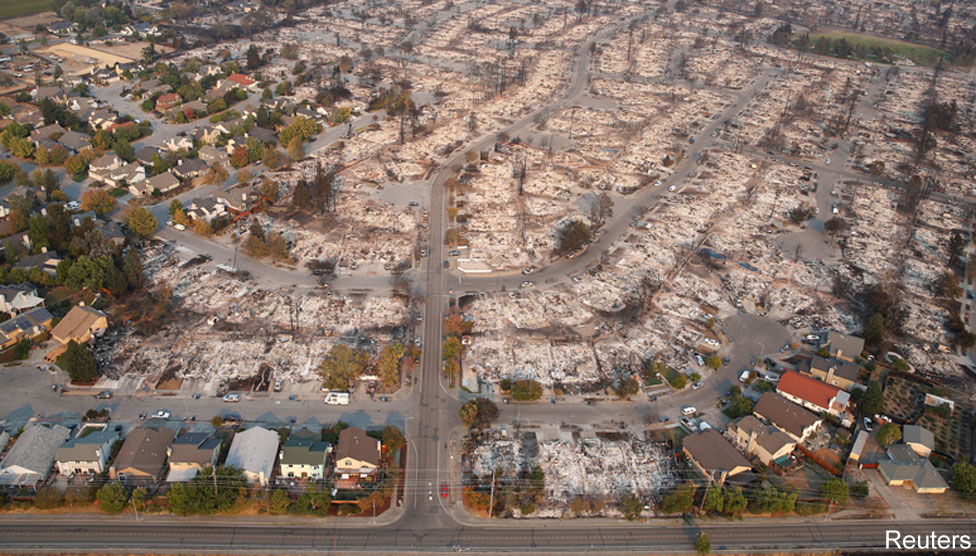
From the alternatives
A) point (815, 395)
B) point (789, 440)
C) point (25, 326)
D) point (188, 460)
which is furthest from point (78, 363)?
point (815, 395)

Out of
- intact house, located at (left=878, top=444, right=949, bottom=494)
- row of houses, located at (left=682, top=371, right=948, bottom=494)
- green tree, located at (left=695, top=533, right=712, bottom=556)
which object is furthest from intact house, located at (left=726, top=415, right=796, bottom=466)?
green tree, located at (left=695, top=533, right=712, bottom=556)

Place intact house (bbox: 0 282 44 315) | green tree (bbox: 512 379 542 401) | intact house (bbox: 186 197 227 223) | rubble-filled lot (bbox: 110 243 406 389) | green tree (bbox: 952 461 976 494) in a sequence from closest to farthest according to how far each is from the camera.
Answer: green tree (bbox: 952 461 976 494) → green tree (bbox: 512 379 542 401) → rubble-filled lot (bbox: 110 243 406 389) → intact house (bbox: 0 282 44 315) → intact house (bbox: 186 197 227 223)

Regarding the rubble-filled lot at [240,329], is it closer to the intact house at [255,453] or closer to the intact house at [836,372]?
the intact house at [255,453]

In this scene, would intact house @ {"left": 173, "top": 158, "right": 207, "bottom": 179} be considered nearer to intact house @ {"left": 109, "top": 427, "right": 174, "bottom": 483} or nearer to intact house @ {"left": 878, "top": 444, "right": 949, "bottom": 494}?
intact house @ {"left": 109, "top": 427, "right": 174, "bottom": 483}

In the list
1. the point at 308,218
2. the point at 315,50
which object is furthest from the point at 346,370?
the point at 315,50

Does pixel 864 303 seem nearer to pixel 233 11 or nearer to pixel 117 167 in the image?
pixel 117 167

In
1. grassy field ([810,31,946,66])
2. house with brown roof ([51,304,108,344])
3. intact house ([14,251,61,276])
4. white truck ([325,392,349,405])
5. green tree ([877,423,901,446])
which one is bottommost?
green tree ([877,423,901,446])

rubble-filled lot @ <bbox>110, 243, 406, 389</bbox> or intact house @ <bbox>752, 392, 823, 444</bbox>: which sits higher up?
rubble-filled lot @ <bbox>110, 243, 406, 389</bbox>
